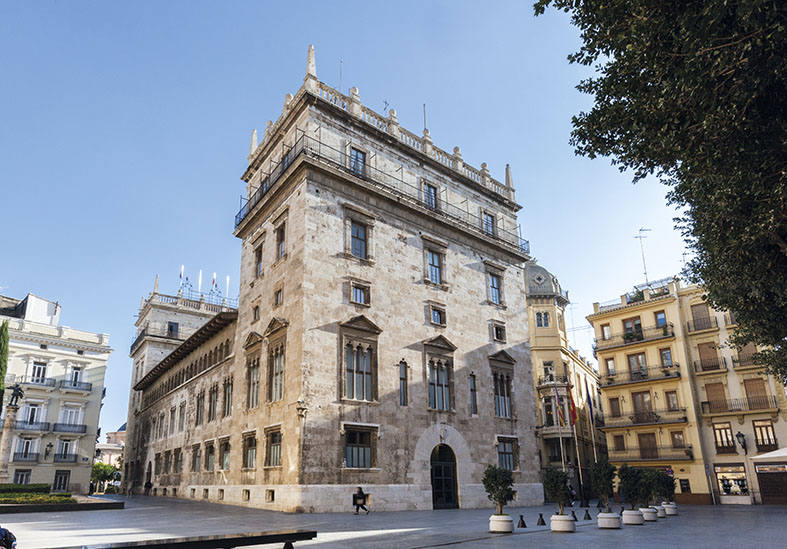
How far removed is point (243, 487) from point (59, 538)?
44.3 ft

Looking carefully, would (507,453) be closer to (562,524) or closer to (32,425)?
(562,524)

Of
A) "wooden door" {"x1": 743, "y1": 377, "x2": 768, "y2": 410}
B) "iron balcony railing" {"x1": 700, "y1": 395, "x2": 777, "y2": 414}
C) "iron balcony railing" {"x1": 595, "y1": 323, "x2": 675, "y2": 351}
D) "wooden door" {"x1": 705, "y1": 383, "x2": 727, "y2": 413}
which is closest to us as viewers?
"iron balcony railing" {"x1": 700, "y1": 395, "x2": 777, "y2": 414}

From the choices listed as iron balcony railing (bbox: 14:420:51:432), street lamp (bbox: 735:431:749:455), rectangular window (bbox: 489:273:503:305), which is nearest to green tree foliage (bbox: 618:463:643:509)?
rectangular window (bbox: 489:273:503:305)

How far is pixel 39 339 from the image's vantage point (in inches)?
1940

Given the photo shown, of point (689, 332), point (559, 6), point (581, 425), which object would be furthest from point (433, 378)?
point (581, 425)

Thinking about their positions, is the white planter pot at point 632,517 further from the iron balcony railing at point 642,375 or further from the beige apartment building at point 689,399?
the iron balcony railing at point 642,375

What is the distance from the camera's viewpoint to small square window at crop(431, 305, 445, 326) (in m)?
30.4

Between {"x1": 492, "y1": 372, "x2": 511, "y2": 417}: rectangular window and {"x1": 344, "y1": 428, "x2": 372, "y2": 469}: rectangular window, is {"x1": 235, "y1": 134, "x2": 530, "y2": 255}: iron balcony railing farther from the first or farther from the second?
{"x1": 344, "y1": 428, "x2": 372, "y2": 469}: rectangular window

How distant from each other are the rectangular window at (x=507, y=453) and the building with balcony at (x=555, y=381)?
11.7 m

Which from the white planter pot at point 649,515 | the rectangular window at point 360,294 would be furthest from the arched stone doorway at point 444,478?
the white planter pot at point 649,515

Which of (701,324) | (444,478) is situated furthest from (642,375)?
(444,478)

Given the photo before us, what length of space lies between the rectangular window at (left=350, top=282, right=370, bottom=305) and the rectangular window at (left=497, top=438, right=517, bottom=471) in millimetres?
11979

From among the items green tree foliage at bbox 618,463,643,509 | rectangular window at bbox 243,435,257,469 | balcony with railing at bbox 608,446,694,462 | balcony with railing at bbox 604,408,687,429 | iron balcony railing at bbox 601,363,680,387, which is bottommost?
green tree foliage at bbox 618,463,643,509

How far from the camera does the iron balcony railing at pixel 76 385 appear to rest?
4947 cm
